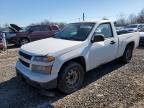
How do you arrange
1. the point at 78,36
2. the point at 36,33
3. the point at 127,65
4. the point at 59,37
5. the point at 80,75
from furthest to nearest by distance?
1. the point at 36,33
2. the point at 127,65
3. the point at 59,37
4. the point at 78,36
5. the point at 80,75

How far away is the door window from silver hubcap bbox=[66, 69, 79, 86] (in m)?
1.49

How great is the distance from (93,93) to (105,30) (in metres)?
2.22

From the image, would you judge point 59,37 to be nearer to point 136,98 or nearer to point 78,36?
point 78,36

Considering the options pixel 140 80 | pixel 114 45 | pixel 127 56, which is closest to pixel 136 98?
pixel 140 80

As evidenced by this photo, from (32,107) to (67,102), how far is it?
81 centimetres

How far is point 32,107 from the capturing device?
4445 millimetres

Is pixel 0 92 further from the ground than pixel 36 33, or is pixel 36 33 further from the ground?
pixel 36 33

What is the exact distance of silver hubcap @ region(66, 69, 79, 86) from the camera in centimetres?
499

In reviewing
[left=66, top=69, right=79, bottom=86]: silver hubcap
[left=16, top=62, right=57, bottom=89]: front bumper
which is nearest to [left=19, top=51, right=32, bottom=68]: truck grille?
[left=16, top=62, right=57, bottom=89]: front bumper

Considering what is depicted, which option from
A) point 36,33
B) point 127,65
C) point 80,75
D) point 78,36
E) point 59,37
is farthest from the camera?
point 36,33

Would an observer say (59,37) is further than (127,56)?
No

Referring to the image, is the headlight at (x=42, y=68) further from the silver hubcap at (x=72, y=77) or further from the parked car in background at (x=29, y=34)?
the parked car in background at (x=29, y=34)

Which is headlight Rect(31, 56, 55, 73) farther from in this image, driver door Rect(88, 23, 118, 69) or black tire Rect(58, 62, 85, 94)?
driver door Rect(88, 23, 118, 69)

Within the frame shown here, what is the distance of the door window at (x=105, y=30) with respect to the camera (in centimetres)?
596
